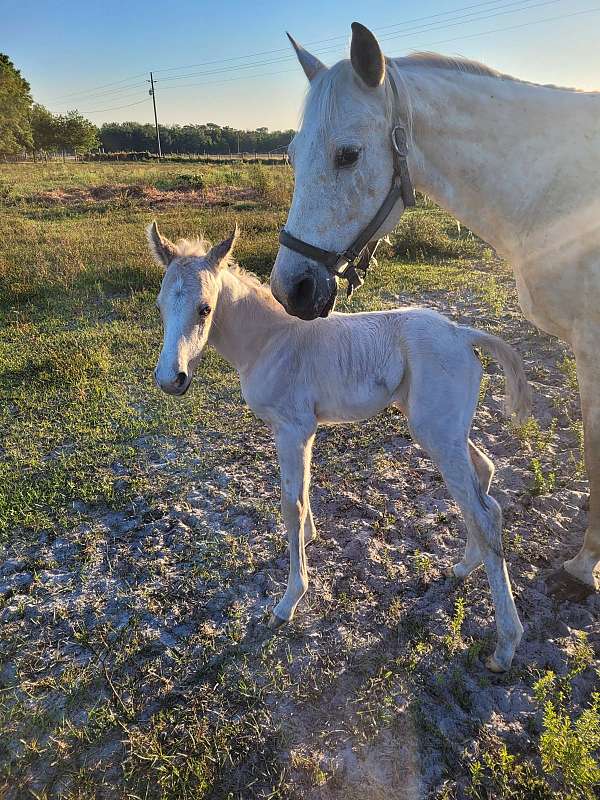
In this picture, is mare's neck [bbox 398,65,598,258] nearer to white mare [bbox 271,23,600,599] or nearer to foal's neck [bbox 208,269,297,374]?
white mare [bbox 271,23,600,599]

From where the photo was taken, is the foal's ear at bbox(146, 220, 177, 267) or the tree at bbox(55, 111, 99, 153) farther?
the tree at bbox(55, 111, 99, 153)

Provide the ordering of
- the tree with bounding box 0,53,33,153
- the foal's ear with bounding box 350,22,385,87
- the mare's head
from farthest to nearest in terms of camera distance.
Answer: the tree with bounding box 0,53,33,153
the mare's head
the foal's ear with bounding box 350,22,385,87

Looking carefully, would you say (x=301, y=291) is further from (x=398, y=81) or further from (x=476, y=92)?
(x=476, y=92)

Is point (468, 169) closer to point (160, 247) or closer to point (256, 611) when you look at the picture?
point (160, 247)

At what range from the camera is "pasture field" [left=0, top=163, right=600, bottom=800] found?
2.01 meters

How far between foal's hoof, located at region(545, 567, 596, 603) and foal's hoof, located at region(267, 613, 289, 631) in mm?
1563

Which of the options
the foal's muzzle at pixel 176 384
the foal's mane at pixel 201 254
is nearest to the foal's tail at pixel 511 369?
the foal's mane at pixel 201 254

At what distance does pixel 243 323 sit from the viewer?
2805 mm

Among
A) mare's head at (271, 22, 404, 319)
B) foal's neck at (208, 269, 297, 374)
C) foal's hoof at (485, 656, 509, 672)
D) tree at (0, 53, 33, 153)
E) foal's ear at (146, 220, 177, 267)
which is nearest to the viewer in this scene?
mare's head at (271, 22, 404, 319)

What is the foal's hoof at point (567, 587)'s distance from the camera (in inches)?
109

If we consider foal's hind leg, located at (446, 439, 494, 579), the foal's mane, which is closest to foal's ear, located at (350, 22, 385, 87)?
the foal's mane

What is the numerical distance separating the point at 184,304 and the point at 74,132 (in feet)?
176

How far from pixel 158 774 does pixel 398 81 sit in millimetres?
3038

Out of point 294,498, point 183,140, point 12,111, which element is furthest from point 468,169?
point 183,140
